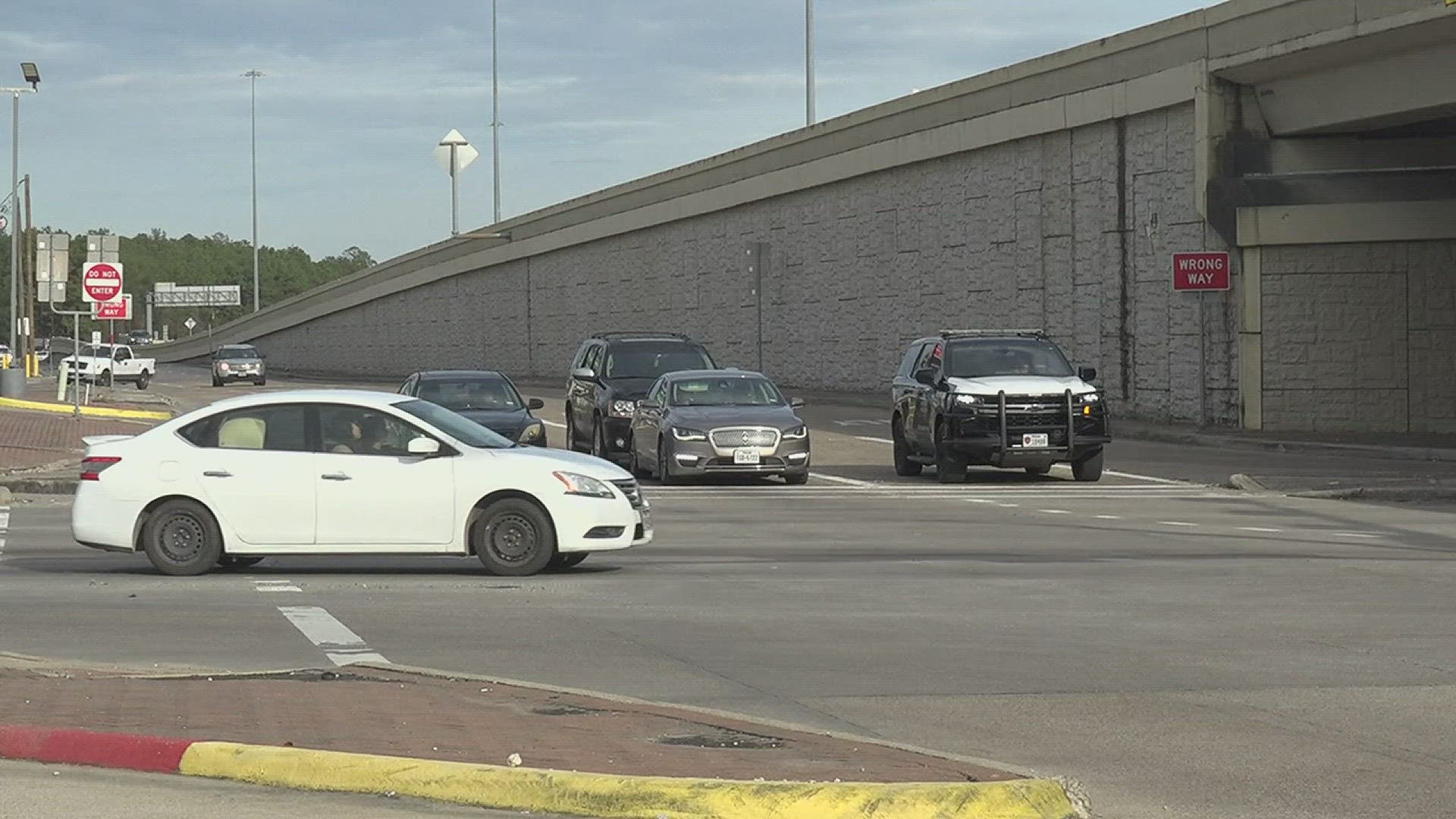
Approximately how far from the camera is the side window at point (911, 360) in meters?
29.2

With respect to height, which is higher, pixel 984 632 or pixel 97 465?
pixel 97 465

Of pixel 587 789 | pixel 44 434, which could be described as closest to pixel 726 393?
pixel 44 434

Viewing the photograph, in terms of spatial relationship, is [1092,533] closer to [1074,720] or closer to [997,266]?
[1074,720]

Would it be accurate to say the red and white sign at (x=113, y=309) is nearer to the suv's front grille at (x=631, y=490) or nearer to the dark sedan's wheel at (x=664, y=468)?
the dark sedan's wheel at (x=664, y=468)

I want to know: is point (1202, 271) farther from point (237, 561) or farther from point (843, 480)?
point (237, 561)

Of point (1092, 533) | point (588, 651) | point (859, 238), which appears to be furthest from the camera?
point (859, 238)

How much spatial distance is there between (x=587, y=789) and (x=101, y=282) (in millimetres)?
38331

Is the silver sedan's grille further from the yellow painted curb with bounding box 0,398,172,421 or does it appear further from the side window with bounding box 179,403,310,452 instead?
the yellow painted curb with bounding box 0,398,172,421

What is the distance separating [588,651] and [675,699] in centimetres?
180

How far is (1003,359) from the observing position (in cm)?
2780

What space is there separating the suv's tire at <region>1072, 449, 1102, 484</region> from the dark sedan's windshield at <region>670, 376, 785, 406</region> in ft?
13.5

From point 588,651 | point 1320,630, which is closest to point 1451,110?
point 1320,630

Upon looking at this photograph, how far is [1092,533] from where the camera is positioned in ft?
66.5

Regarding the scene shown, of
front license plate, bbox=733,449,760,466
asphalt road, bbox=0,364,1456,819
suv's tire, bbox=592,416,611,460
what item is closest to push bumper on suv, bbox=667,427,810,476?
front license plate, bbox=733,449,760,466
